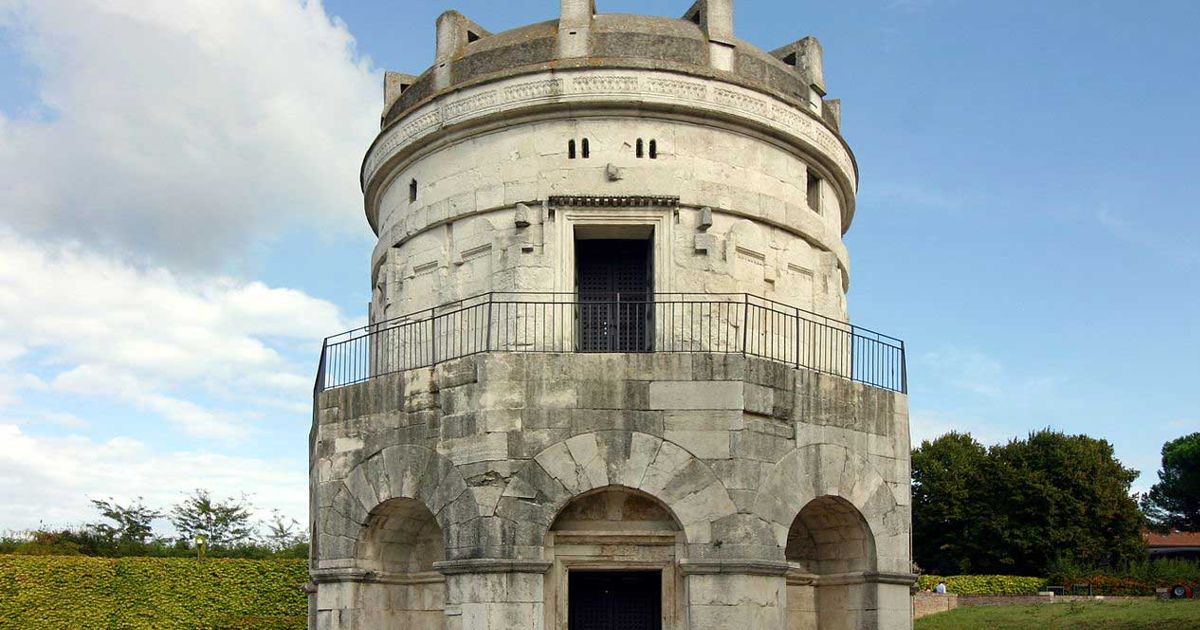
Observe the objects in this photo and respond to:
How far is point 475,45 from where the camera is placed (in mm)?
17953

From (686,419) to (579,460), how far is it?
1.40 meters

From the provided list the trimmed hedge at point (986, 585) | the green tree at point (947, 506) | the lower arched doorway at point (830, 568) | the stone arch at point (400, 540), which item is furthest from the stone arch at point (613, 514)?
the green tree at point (947, 506)

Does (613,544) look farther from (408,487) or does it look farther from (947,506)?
(947,506)

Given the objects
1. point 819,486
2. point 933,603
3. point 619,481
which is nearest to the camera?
point 619,481

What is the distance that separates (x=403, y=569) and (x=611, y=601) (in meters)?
2.98

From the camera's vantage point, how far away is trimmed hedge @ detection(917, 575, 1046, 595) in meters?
41.5

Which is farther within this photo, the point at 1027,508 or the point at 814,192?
the point at 1027,508

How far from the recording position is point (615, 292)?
16266 mm

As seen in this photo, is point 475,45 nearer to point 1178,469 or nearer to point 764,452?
point 764,452

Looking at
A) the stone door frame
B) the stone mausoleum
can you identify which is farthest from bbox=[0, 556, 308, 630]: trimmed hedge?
the stone door frame

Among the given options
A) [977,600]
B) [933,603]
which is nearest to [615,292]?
[933,603]

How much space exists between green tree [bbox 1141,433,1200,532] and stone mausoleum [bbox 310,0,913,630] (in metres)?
50.5

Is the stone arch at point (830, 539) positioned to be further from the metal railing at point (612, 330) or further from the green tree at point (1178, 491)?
the green tree at point (1178, 491)

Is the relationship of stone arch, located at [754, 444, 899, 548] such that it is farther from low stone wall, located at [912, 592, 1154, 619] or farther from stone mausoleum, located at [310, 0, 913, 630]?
low stone wall, located at [912, 592, 1154, 619]
